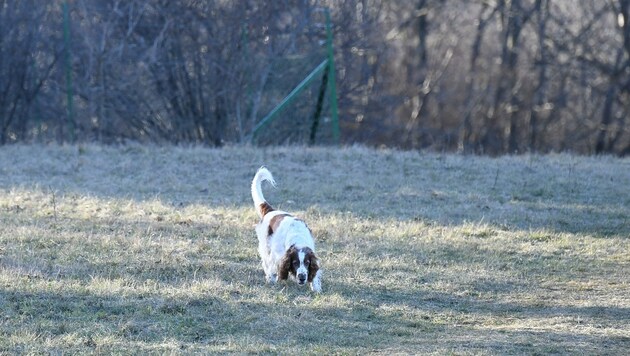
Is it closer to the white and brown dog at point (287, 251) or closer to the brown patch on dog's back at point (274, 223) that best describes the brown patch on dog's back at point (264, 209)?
the white and brown dog at point (287, 251)

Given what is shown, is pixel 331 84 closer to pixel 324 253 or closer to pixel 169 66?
pixel 169 66

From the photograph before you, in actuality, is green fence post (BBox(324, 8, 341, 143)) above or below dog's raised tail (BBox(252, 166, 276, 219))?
above

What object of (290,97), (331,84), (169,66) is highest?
(169,66)

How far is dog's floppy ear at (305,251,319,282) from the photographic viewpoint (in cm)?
858

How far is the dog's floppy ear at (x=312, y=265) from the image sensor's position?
338 inches

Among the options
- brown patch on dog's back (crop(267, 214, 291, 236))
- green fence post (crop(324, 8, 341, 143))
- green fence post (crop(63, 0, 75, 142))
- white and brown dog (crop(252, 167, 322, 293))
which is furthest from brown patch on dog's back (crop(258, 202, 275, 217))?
green fence post (crop(63, 0, 75, 142))

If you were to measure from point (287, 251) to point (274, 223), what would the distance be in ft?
1.71

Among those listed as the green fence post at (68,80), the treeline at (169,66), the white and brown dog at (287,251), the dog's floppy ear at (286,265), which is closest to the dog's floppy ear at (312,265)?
the white and brown dog at (287,251)

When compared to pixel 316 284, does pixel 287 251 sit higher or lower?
higher

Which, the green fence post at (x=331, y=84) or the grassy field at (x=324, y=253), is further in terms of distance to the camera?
the green fence post at (x=331, y=84)

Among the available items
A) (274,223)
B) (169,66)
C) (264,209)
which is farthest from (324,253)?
(169,66)

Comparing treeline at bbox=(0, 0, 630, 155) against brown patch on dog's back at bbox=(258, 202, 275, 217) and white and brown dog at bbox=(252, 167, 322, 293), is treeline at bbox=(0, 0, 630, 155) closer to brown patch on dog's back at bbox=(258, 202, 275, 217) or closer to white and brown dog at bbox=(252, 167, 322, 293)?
brown patch on dog's back at bbox=(258, 202, 275, 217)

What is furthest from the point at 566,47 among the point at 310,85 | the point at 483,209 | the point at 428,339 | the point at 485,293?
the point at 428,339

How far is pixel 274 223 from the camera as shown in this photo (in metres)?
9.11
